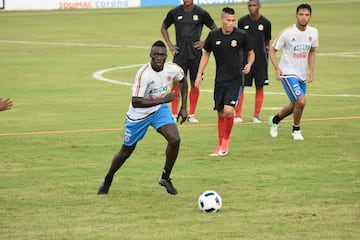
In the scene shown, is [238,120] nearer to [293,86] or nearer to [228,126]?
[293,86]

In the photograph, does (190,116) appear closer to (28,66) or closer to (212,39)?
(212,39)

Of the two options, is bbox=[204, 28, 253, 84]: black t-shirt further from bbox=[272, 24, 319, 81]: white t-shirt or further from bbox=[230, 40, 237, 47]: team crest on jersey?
bbox=[272, 24, 319, 81]: white t-shirt

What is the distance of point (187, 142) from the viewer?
1916 cm

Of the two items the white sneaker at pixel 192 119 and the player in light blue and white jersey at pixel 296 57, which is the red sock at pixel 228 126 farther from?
the white sneaker at pixel 192 119

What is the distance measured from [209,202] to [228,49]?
5482 millimetres

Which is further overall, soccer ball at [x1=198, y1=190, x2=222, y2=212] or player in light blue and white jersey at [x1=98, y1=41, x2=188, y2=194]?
player in light blue and white jersey at [x1=98, y1=41, x2=188, y2=194]

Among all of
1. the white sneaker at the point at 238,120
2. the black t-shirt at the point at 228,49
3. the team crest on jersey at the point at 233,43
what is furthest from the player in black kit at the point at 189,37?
the team crest on jersey at the point at 233,43

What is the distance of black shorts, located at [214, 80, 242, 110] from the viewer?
17.8m

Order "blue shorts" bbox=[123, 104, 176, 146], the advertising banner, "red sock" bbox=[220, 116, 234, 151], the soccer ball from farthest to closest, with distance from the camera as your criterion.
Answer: the advertising banner, "red sock" bbox=[220, 116, 234, 151], "blue shorts" bbox=[123, 104, 176, 146], the soccer ball

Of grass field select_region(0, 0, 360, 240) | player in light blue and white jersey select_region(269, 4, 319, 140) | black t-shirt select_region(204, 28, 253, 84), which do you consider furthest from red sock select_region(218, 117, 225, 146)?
→ player in light blue and white jersey select_region(269, 4, 319, 140)

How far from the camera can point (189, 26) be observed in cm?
2244

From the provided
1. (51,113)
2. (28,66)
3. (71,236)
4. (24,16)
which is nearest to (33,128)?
(51,113)

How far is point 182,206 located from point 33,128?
26.6 feet

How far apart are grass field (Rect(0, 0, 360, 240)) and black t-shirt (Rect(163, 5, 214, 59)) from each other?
1.45 meters
